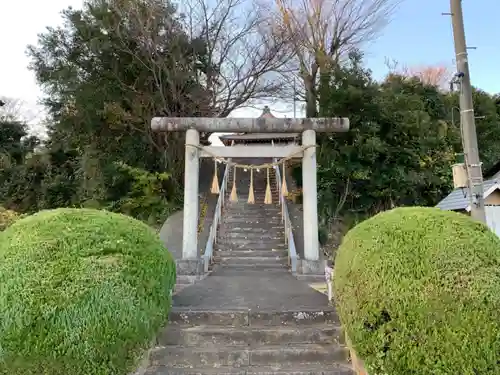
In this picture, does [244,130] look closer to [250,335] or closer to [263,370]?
[250,335]

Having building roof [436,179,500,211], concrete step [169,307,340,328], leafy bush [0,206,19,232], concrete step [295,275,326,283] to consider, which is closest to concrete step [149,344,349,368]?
concrete step [169,307,340,328]

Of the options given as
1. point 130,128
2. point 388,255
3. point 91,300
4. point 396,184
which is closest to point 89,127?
point 130,128

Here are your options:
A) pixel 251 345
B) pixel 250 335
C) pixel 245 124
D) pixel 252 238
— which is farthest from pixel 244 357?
pixel 252 238

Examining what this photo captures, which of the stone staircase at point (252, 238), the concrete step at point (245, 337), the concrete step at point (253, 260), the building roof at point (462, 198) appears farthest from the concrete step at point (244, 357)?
the building roof at point (462, 198)

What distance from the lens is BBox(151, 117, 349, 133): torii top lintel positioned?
9.12 m

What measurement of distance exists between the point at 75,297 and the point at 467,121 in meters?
5.91

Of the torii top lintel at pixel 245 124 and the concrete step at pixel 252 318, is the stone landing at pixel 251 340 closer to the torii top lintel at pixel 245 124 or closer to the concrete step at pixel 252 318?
the concrete step at pixel 252 318

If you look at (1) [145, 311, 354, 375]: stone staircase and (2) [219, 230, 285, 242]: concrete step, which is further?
(2) [219, 230, 285, 242]: concrete step

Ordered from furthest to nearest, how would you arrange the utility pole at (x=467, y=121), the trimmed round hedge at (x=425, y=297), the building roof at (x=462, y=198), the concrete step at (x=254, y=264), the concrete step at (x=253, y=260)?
the concrete step at (x=253, y=260)
the concrete step at (x=254, y=264)
the building roof at (x=462, y=198)
the utility pole at (x=467, y=121)
the trimmed round hedge at (x=425, y=297)

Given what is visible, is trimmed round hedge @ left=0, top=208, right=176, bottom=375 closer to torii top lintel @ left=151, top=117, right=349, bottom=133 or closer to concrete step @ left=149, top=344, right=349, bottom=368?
concrete step @ left=149, top=344, right=349, bottom=368

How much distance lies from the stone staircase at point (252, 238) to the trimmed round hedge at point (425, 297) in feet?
19.1

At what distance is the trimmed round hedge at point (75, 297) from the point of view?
314 centimetres

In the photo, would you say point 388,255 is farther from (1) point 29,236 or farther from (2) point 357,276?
(1) point 29,236

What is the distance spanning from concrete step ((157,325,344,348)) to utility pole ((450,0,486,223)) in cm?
309
